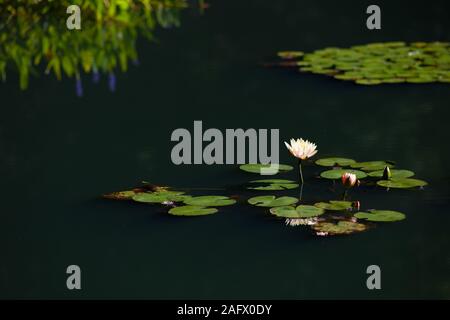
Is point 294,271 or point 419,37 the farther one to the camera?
point 419,37

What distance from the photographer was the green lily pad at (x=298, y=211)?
3.35 metres

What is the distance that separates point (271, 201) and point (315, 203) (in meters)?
0.17

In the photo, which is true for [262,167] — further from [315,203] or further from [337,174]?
[315,203]

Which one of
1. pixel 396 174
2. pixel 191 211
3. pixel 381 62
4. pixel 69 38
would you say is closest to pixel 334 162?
pixel 396 174

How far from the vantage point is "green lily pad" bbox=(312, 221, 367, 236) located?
3236 millimetres

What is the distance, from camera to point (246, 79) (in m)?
5.67

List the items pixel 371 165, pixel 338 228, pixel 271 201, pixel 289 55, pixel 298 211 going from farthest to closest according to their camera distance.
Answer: pixel 289 55, pixel 371 165, pixel 271 201, pixel 298 211, pixel 338 228

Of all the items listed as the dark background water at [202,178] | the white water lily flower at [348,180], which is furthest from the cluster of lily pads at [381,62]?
the white water lily flower at [348,180]

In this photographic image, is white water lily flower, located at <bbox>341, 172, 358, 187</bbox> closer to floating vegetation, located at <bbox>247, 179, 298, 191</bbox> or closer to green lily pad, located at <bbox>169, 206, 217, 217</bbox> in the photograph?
floating vegetation, located at <bbox>247, 179, 298, 191</bbox>

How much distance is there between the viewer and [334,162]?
394cm

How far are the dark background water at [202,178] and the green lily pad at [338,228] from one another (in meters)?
0.03
